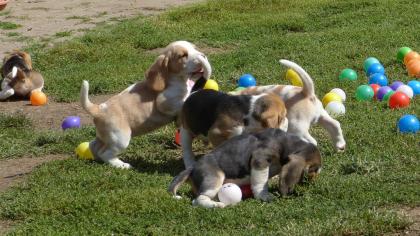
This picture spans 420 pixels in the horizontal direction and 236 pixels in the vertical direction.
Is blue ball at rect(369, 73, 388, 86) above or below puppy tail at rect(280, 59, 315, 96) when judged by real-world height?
below

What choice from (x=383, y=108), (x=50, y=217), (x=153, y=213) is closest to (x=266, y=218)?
(x=153, y=213)

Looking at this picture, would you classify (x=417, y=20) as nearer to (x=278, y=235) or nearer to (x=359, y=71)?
(x=359, y=71)

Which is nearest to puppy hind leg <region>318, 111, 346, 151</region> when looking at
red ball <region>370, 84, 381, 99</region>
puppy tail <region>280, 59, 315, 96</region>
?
puppy tail <region>280, 59, 315, 96</region>

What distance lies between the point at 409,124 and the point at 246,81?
2928mm

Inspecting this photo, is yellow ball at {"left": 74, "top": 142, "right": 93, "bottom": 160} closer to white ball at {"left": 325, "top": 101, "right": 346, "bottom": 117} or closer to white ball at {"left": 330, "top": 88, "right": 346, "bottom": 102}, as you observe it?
white ball at {"left": 325, "top": 101, "right": 346, "bottom": 117}

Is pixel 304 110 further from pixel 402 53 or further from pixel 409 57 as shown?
pixel 402 53

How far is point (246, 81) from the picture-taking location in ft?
33.9

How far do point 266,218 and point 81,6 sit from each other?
47.2 feet

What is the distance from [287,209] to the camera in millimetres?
6027

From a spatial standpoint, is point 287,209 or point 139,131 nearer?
point 287,209

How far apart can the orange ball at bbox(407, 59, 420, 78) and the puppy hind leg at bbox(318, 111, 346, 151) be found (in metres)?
3.39

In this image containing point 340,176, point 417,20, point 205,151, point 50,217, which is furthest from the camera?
point 417,20

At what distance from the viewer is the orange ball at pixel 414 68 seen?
10594mm

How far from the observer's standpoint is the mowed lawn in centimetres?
596
